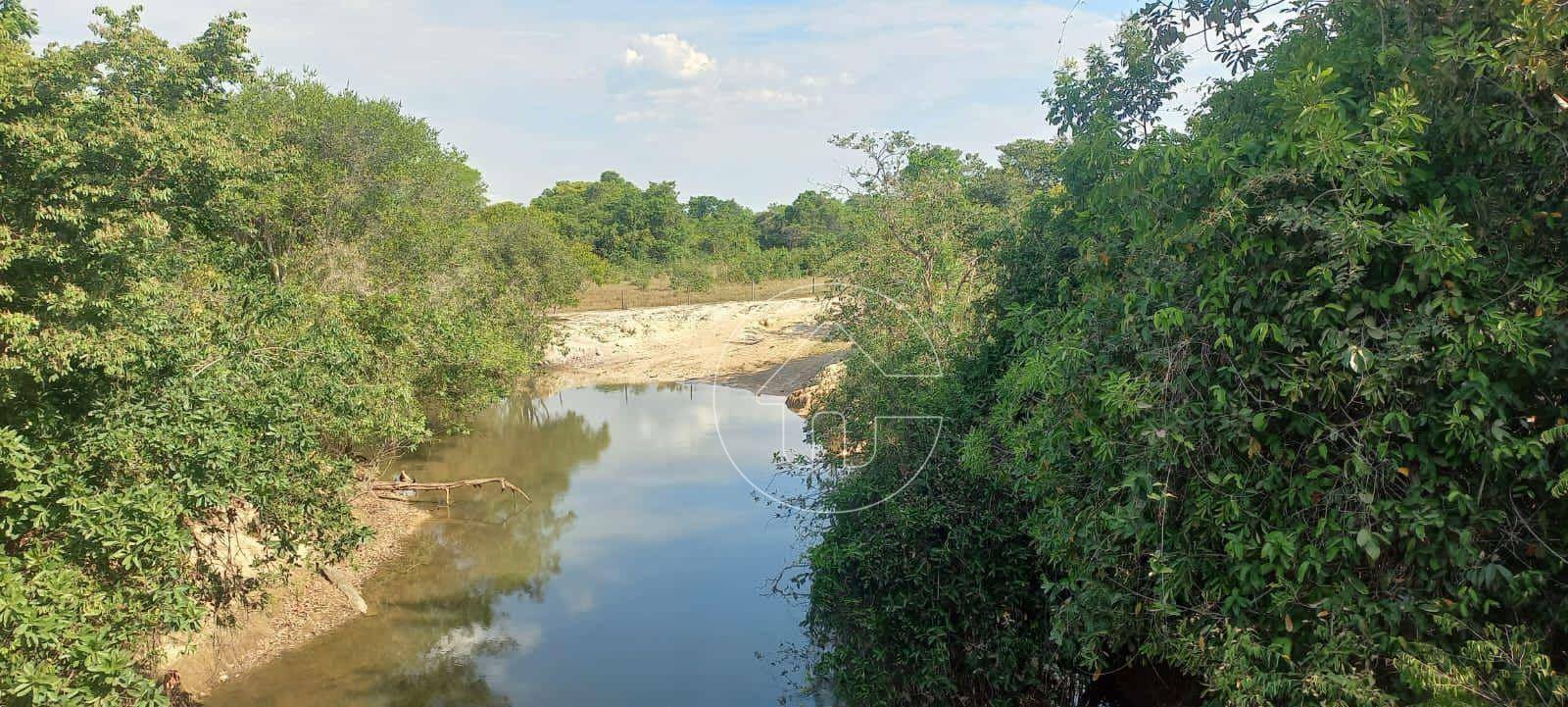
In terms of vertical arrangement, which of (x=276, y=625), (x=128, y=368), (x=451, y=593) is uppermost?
(x=128, y=368)

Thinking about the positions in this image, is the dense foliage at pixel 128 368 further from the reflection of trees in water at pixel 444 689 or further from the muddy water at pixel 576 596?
the muddy water at pixel 576 596

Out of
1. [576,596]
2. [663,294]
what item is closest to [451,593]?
[576,596]

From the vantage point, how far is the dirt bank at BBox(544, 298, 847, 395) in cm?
3547

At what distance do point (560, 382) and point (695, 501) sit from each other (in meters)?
16.8

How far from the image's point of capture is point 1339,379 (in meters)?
4.64

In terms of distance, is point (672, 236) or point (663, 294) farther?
point (672, 236)

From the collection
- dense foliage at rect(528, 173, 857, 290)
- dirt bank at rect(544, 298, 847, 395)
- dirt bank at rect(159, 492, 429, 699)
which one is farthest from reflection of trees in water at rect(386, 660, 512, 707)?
dense foliage at rect(528, 173, 857, 290)

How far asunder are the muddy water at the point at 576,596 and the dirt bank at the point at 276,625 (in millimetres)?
301

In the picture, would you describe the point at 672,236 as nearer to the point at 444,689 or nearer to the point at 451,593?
the point at 451,593

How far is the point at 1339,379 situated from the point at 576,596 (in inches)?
547

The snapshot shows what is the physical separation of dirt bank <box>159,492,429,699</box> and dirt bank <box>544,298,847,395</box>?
17.4 m

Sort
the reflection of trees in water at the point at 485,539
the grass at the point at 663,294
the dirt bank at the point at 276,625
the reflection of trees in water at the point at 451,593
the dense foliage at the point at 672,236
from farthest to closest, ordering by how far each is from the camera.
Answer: the dense foliage at the point at 672,236 → the grass at the point at 663,294 → the reflection of trees in water at the point at 485,539 → the reflection of trees in water at the point at 451,593 → the dirt bank at the point at 276,625

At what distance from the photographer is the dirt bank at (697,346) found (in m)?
35.5

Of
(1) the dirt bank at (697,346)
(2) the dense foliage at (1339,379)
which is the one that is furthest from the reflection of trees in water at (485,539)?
(2) the dense foliage at (1339,379)
